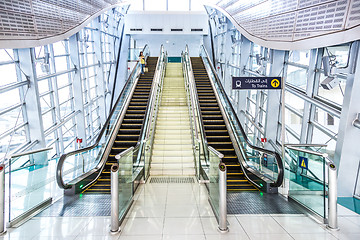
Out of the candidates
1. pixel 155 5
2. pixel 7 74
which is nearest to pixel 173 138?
pixel 7 74

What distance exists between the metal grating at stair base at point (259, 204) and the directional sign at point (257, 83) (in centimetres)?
264

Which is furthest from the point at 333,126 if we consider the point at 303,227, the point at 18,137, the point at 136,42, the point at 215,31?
the point at 136,42

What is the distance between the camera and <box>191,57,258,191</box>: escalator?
7678 mm

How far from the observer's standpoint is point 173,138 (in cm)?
1071

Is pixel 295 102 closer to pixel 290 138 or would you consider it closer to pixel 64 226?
pixel 290 138

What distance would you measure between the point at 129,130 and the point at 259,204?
19.6 feet

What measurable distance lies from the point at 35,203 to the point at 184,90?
36.7 ft

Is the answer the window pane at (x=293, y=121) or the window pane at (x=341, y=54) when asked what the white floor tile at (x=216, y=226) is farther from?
the window pane at (x=293, y=121)

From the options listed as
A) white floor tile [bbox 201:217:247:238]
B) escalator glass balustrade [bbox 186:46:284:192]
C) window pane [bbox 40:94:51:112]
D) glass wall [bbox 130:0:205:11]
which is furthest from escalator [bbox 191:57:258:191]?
glass wall [bbox 130:0:205:11]

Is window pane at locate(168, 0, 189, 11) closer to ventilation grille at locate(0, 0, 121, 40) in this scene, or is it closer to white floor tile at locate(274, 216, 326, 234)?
ventilation grille at locate(0, 0, 121, 40)

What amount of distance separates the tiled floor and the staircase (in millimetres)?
3208

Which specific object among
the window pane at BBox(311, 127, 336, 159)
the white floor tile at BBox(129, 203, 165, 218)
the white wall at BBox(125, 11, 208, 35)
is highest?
the white wall at BBox(125, 11, 208, 35)

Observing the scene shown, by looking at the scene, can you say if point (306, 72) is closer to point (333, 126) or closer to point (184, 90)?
point (333, 126)

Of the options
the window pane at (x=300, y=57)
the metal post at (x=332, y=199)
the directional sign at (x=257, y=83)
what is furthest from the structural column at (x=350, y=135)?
the window pane at (x=300, y=57)
